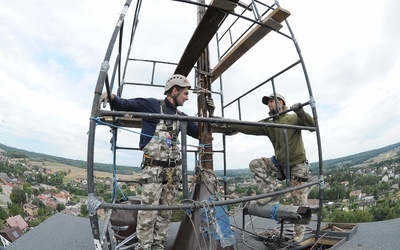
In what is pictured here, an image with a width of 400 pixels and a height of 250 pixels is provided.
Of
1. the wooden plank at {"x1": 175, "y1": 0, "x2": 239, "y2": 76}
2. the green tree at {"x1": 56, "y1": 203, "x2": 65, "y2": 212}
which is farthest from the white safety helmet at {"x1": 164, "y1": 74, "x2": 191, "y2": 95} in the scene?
the green tree at {"x1": 56, "y1": 203, "x2": 65, "y2": 212}

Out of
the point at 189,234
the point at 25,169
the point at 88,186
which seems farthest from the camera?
the point at 25,169

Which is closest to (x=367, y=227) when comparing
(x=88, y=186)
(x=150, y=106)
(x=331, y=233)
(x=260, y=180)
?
(x=331, y=233)

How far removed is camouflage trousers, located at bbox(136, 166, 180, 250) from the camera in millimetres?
2240

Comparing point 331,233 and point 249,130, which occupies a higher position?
point 249,130

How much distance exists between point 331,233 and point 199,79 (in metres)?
2.51

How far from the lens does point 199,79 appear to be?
3.62 m

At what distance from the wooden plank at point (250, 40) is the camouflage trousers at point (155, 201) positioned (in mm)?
1754

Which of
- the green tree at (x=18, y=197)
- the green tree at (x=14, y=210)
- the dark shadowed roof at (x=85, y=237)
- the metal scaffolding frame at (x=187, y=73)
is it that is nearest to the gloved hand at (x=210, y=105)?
the metal scaffolding frame at (x=187, y=73)

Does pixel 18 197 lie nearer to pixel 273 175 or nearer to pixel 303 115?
pixel 273 175

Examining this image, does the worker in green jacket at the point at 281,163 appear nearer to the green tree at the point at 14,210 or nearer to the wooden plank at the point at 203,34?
the wooden plank at the point at 203,34

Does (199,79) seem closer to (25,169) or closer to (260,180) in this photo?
(260,180)

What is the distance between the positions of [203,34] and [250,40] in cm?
62

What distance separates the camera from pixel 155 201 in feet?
7.61

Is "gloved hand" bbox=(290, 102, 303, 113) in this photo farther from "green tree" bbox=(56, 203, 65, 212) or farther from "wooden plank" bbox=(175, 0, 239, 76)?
"green tree" bbox=(56, 203, 65, 212)
